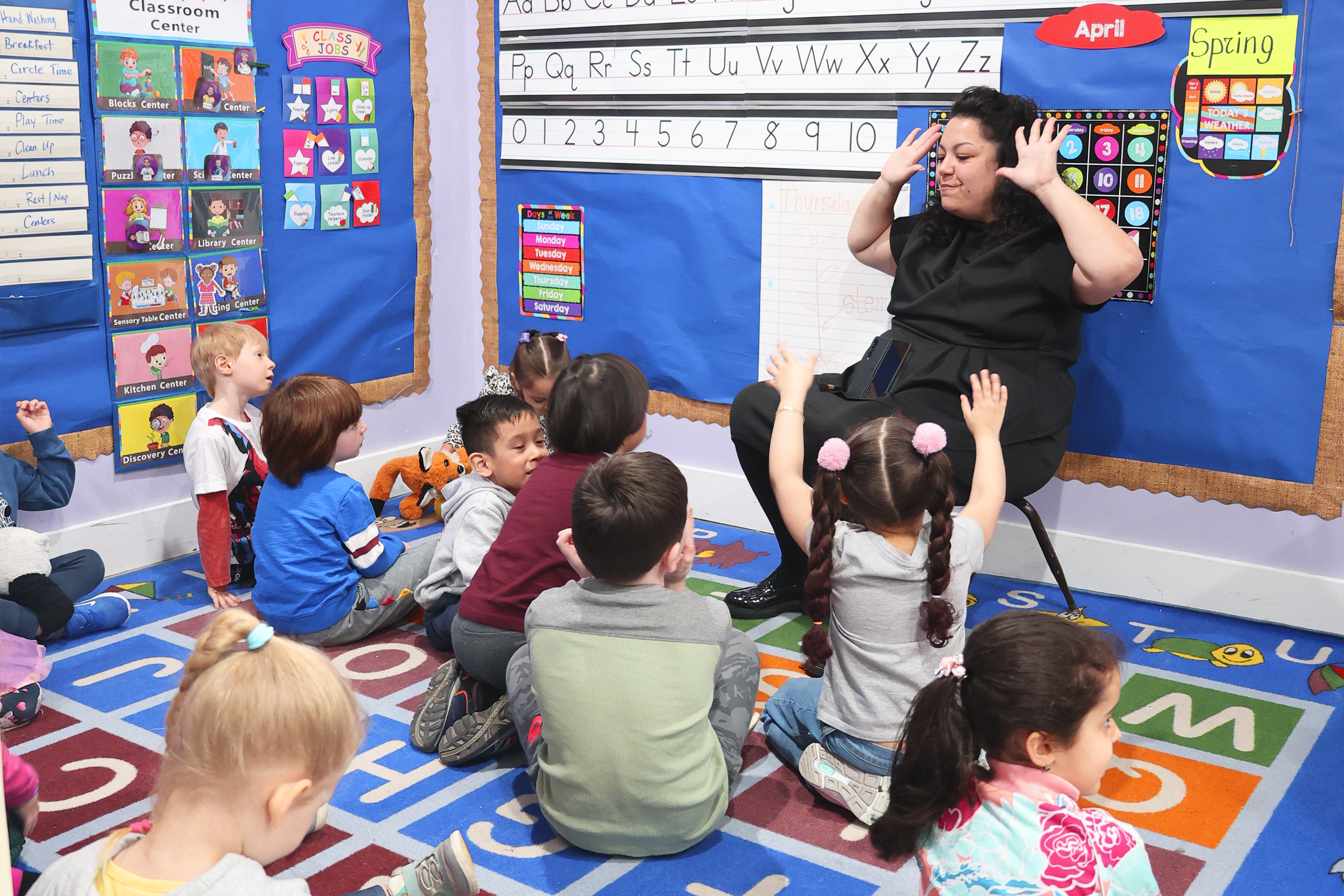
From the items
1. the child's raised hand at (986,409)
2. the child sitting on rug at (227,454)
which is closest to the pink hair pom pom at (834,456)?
the child's raised hand at (986,409)

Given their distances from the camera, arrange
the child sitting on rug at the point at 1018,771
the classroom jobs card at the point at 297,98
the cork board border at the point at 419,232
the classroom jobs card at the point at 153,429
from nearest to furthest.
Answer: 1. the child sitting on rug at the point at 1018,771
2. the classroom jobs card at the point at 153,429
3. the classroom jobs card at the point at 297,98
4. the cork board border at the point at 419,232

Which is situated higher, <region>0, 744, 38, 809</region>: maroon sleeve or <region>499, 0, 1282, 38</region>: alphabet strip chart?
<region>499, 0, 1282, 38</region>: alphabet strip chart

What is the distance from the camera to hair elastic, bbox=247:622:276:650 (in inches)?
47.4

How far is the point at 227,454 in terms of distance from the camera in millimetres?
3041

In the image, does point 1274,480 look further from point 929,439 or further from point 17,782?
point 17,782

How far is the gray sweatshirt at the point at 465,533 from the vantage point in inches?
98.1

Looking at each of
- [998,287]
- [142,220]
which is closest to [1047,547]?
[998,287]

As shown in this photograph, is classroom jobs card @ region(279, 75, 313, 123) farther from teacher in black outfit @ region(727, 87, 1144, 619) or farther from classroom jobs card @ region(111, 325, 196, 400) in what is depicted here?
teacher in black outfit @ region(727, 87, 1144, 619)

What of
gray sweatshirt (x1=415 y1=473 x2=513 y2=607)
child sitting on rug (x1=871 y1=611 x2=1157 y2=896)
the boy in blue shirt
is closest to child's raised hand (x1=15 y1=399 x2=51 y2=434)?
the boy in blue shirt

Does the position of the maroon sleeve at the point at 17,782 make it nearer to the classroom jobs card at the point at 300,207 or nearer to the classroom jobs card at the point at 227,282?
the classroom jobs card at the point at 227,282

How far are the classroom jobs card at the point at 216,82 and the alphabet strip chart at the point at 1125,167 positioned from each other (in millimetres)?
1959

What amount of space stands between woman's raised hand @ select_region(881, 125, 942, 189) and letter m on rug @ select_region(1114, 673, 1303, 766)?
1.26 meters

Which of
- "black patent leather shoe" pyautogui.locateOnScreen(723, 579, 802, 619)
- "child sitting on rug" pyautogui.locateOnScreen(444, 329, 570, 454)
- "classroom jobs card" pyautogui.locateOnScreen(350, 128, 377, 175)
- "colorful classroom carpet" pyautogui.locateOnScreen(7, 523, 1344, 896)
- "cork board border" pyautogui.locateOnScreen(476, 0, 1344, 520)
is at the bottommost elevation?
"colorful classroom carpet" pyautogui.locateOnScreen(7, 523, 1344, 896)

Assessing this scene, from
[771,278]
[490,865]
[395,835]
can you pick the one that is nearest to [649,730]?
[490,865]
